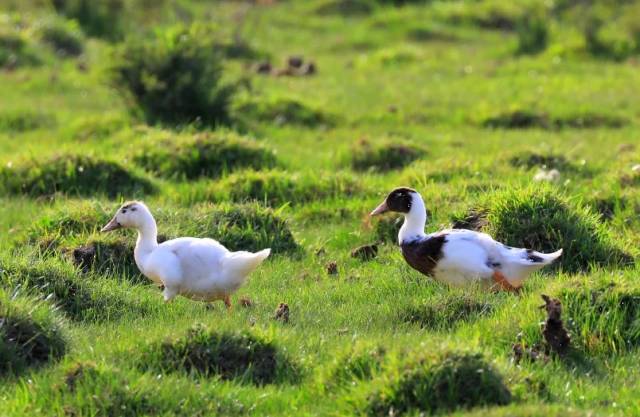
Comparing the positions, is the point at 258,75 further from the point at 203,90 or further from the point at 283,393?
the point at 283,393

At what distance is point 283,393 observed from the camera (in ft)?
20.0

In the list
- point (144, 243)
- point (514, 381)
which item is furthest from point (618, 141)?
point (514, 381)

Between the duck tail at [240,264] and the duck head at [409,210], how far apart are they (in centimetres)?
117

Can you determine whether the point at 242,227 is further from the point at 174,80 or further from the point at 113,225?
the point at 174,80

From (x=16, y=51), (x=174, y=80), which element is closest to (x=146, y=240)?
(x=174, y=80)

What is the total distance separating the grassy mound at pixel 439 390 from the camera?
18.6ft

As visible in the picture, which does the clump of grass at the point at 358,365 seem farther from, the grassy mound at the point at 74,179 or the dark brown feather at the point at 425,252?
the grassy mound at the point at 74,179

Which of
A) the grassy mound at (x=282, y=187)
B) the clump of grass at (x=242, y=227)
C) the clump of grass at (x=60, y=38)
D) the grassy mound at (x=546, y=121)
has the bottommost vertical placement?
the clump of grass at (x=60, y=38)

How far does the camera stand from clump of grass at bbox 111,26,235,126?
14023mm

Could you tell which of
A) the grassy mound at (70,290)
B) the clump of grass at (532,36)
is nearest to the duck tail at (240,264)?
the grassy mound at (70,290)

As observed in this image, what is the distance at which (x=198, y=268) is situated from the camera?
7.44 meters

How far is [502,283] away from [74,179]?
4.88m

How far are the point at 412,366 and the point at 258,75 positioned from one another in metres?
13.1

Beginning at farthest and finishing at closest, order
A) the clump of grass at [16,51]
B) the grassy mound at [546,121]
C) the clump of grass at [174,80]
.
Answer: the clump of grass at [16,51] < the grassy mound at [546,121] < the clump of grass at [174,80]
